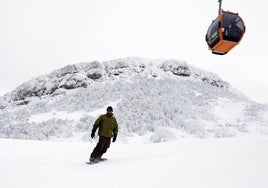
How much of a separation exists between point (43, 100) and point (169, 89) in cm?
1573

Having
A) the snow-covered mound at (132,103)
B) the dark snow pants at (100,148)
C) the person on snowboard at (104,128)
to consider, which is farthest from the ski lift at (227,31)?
the snow-covered mound at (132,103)

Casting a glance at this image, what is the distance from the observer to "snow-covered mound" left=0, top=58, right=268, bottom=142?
85.2 feet

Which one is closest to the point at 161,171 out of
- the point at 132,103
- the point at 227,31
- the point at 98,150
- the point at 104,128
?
the point at 98,150

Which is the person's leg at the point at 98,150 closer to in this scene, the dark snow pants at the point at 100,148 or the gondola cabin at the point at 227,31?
the dark snow pants at the point at 100,148

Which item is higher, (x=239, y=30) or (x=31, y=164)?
(x=239, y=30)

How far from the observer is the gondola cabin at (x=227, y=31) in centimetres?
891

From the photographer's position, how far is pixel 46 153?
1054cm

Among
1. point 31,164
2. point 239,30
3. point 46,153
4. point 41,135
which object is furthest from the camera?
point 41,135

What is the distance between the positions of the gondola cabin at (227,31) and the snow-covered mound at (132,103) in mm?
11711

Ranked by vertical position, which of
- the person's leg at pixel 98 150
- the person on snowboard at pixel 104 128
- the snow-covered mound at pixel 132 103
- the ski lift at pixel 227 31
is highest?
the ski lift at pixel 227 31

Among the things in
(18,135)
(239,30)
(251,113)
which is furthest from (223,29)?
(251,113)

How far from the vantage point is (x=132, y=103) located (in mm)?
33562

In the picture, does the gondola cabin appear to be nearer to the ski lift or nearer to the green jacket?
the ski lift

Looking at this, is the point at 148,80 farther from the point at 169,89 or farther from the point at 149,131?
the point at 149,131
